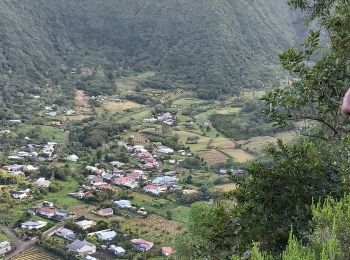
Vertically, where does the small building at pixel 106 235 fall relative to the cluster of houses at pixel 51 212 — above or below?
below

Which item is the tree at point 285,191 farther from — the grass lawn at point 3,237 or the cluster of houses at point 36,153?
the cluster of houses at point 36,153

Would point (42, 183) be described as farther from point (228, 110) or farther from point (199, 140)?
point (228, 110)

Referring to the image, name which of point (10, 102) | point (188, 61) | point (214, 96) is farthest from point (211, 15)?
point (10, 102)

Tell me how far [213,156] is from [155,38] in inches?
1514

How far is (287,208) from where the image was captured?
5.11 metres

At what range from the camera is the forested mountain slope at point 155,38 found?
191 feet

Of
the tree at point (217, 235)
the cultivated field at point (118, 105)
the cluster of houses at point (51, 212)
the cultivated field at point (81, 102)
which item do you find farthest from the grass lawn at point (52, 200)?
the tree at point (217, 235)

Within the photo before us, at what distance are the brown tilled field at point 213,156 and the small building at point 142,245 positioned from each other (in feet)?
40.8

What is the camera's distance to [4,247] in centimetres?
1972

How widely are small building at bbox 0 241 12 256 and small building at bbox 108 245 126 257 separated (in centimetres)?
397

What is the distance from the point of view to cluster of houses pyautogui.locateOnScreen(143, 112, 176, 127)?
4231 centimetres

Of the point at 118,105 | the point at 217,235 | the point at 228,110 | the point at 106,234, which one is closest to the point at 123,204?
the point at 106,234

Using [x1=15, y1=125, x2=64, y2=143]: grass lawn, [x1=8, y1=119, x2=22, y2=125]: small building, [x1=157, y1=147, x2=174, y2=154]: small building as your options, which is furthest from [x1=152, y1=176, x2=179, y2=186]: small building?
[x1=8, y1=119, x2=22, y2=125]: small building

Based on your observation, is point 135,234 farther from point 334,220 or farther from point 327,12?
point 334,220
